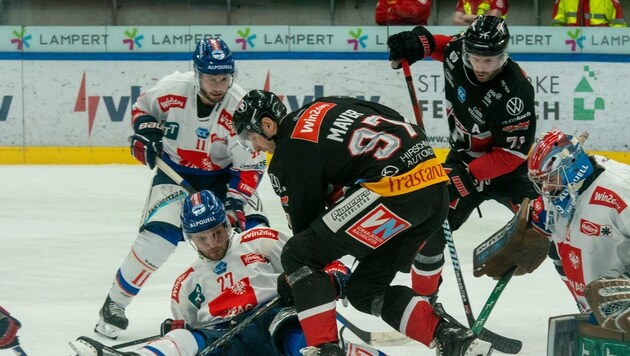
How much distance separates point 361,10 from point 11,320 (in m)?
7.36

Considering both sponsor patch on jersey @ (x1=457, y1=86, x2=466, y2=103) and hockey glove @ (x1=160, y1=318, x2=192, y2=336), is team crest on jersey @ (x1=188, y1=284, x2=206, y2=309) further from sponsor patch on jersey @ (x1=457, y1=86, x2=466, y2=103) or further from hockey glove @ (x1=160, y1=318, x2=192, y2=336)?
sponsor patch on jersey @ (x1=457, y1=86, x2=466, y2=103)

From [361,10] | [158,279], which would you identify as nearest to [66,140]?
[361,10]

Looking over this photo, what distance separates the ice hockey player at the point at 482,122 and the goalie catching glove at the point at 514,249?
527 millimetres

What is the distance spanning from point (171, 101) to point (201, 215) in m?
1.09

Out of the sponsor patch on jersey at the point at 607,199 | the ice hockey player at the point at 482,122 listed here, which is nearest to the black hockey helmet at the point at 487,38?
the ice hockey player at the point at 482,122

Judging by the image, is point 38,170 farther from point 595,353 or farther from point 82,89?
point 595,353

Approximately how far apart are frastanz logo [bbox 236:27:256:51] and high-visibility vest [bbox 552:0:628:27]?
2.34m

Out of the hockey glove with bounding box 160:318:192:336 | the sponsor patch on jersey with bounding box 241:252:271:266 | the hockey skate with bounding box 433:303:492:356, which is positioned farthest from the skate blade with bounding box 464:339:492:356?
the hockey glove with bounding box 160:318:192:336

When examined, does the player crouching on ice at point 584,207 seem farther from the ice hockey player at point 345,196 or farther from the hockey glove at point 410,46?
the hockey glove at point 410,46

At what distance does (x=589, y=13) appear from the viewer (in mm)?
9188

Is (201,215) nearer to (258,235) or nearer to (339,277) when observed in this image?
(258,235)

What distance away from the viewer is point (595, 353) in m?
3.31

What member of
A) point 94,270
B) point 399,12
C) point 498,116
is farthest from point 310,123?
point 399,12

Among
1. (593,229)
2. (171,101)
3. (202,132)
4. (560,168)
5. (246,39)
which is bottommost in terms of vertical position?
(593,229)
